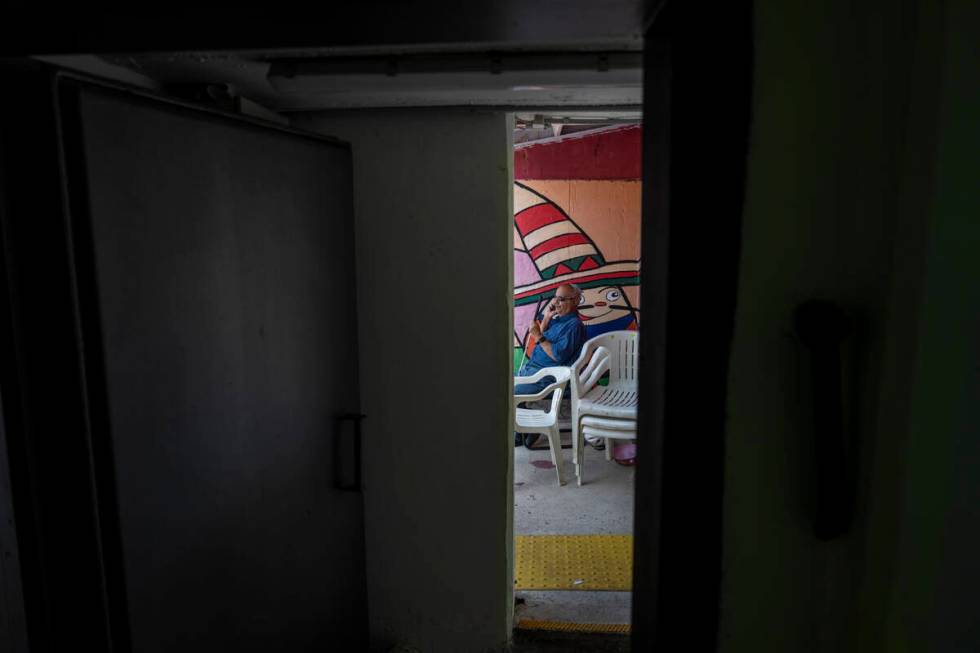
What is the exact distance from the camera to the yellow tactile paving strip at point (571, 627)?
9.35 ft

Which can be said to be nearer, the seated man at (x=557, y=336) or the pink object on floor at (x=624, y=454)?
the pink object on floor at (x=624, y=454)

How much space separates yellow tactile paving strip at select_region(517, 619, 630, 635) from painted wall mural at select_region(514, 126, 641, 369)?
3.02 meters

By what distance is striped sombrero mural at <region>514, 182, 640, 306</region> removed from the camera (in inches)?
225

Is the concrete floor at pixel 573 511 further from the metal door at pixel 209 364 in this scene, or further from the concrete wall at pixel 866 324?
the concrete wall at pixel 866 324

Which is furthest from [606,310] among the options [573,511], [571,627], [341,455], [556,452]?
[341,455]

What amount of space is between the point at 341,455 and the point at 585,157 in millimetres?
4181

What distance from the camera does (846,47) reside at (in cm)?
64

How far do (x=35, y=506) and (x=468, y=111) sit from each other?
1.79m

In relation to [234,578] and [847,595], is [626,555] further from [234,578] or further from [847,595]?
[847,595]

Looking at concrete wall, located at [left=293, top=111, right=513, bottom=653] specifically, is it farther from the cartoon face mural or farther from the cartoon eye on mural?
the cartoon face mural

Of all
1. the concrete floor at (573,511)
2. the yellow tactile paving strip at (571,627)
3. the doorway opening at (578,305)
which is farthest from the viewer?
the doorway opening at (578,305)

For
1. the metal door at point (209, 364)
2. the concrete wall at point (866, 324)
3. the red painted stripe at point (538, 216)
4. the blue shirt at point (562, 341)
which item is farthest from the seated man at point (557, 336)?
the concrete wall at point (866, 324)

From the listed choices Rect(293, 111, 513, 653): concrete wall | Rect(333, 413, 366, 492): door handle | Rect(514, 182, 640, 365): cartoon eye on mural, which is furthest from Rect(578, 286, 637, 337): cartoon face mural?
Rect(333, 413, 366, 492): door handle

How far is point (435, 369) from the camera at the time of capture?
7.98 ft
